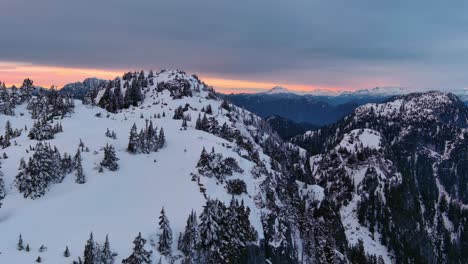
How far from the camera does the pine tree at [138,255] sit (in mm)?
54594

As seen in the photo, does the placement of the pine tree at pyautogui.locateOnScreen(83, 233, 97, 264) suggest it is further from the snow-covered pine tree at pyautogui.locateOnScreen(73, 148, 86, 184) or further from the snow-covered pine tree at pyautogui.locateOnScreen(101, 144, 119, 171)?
the snow-covered pine tree at pyautogui.locateOnScreen(101, 144, 119, 171)

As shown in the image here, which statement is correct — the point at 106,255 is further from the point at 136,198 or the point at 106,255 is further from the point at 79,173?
the point at 79,173

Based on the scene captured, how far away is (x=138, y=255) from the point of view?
55.0 m

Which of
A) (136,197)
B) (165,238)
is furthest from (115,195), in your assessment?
(165,238)

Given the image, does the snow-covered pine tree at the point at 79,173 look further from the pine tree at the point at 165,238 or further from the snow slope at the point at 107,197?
the pine tree at the point at 165,238

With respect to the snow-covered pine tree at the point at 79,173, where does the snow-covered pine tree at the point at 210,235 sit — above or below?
below

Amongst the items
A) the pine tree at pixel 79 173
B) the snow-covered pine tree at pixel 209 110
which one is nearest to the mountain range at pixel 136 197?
the pine tree at pixel 79 173

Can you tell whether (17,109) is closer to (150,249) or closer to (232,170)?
(232,170)

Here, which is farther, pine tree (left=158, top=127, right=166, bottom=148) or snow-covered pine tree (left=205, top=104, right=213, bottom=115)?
snow-covered pine tree (left=205, top=104, right=213, bottom=115)

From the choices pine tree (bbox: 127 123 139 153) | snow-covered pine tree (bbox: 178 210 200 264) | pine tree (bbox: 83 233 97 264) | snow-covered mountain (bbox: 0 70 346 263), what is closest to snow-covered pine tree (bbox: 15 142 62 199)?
snow-covered mountain (bbox: 0 70 346 263)

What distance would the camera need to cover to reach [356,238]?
182250mm

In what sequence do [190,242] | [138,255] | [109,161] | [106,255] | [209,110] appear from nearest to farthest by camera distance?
[106,255], [138,255], [190,242], [109,161], [209,110]

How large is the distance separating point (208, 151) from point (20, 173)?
136 ft

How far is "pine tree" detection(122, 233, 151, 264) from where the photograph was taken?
2149 inches
